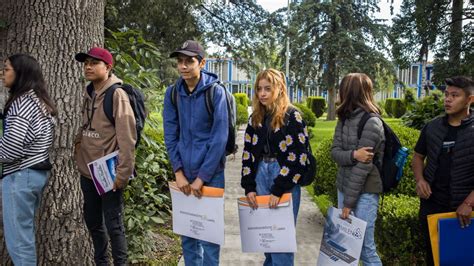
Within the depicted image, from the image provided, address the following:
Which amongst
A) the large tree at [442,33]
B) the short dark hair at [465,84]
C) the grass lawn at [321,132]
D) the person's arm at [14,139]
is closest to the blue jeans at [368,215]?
the short dark hair at [465,84]

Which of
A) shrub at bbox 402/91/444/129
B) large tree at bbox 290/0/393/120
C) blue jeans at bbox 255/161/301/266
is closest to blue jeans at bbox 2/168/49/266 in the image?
blue jeans at bbox 255/161/301/266

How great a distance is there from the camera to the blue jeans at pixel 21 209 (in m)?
3.25

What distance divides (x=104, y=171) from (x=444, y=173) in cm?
245

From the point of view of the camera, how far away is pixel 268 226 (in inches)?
131

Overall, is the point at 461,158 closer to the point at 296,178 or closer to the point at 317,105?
the point at 296,178

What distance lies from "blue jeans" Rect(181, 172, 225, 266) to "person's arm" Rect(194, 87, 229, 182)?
12 cm

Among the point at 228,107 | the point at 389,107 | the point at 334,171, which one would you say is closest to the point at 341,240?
the point at 228,107

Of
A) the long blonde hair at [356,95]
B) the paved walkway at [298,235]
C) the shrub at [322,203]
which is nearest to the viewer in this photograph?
the long blonde hair at [356,95]

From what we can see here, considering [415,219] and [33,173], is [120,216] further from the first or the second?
[415,219]

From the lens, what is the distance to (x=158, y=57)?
5.15 m

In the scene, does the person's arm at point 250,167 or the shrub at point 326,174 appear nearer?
the person's arm at point 250,167

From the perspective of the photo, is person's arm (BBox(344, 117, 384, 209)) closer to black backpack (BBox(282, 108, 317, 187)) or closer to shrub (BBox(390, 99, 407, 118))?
black backpack (BBox(282, 108, 317, 187))

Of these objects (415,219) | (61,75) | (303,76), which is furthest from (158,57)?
(303,76)

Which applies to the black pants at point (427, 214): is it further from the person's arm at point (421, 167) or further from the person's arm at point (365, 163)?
the person's arm at point (365, 163)
